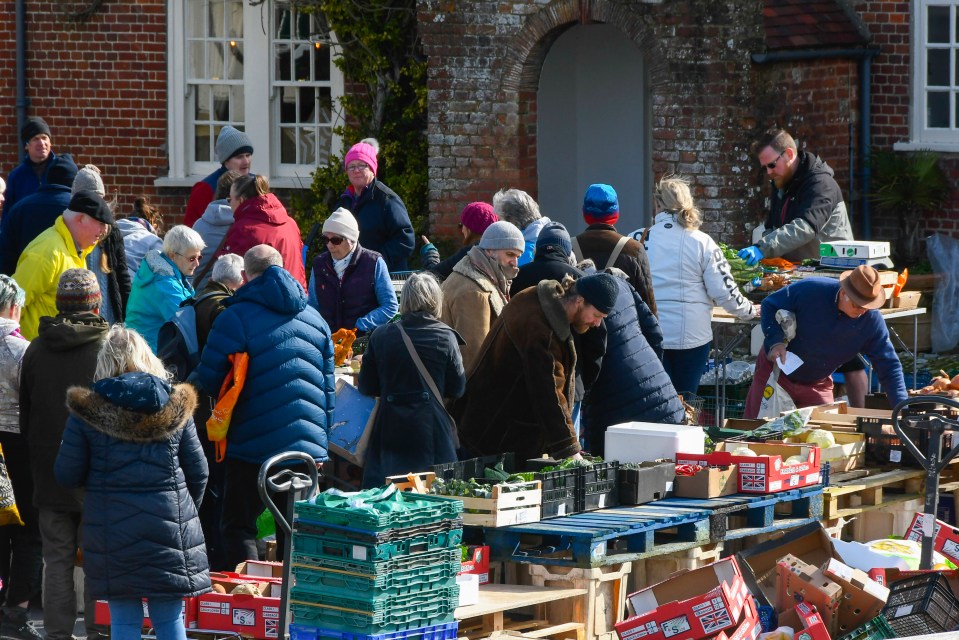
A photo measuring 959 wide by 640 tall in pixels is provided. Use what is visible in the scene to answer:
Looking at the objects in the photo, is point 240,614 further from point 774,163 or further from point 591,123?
point 591,123

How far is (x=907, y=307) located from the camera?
11.5 metres

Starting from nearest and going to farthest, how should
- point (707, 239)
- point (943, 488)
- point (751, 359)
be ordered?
point (943, 488)
point (707, 239)
point (751, 359)

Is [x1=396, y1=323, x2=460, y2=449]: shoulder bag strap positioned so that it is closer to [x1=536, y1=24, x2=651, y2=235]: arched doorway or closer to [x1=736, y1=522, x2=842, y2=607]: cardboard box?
[x1=736, y1=522, x2=842, y2=607]: cardboard box

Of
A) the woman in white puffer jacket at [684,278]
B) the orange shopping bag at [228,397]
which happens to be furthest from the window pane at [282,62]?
the orange shopping bag at [228,397]

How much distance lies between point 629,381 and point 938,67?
7.98 m

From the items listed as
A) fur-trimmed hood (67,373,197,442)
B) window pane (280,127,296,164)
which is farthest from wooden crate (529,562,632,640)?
window pane (280,127,296,164)

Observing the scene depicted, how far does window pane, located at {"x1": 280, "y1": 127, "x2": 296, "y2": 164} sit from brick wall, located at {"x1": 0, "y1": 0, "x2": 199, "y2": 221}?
3.83ft

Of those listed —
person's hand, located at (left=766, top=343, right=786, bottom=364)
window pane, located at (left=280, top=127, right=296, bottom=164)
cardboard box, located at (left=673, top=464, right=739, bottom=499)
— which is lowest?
cardboard box, located at (left=673, top=464, right=739, bottom=499)

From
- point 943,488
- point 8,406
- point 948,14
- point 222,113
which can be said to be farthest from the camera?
point 222,113

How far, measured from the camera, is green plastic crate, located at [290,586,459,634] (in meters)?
5.84

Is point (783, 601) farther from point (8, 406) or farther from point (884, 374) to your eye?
point (8, 406)

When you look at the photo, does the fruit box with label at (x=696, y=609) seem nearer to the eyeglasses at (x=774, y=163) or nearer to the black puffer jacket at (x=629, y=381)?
the black puffer jacket at (x=629, y=381)

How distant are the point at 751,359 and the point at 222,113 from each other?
264 inches

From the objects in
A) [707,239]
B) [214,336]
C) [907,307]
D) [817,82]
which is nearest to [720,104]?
[817,82]
